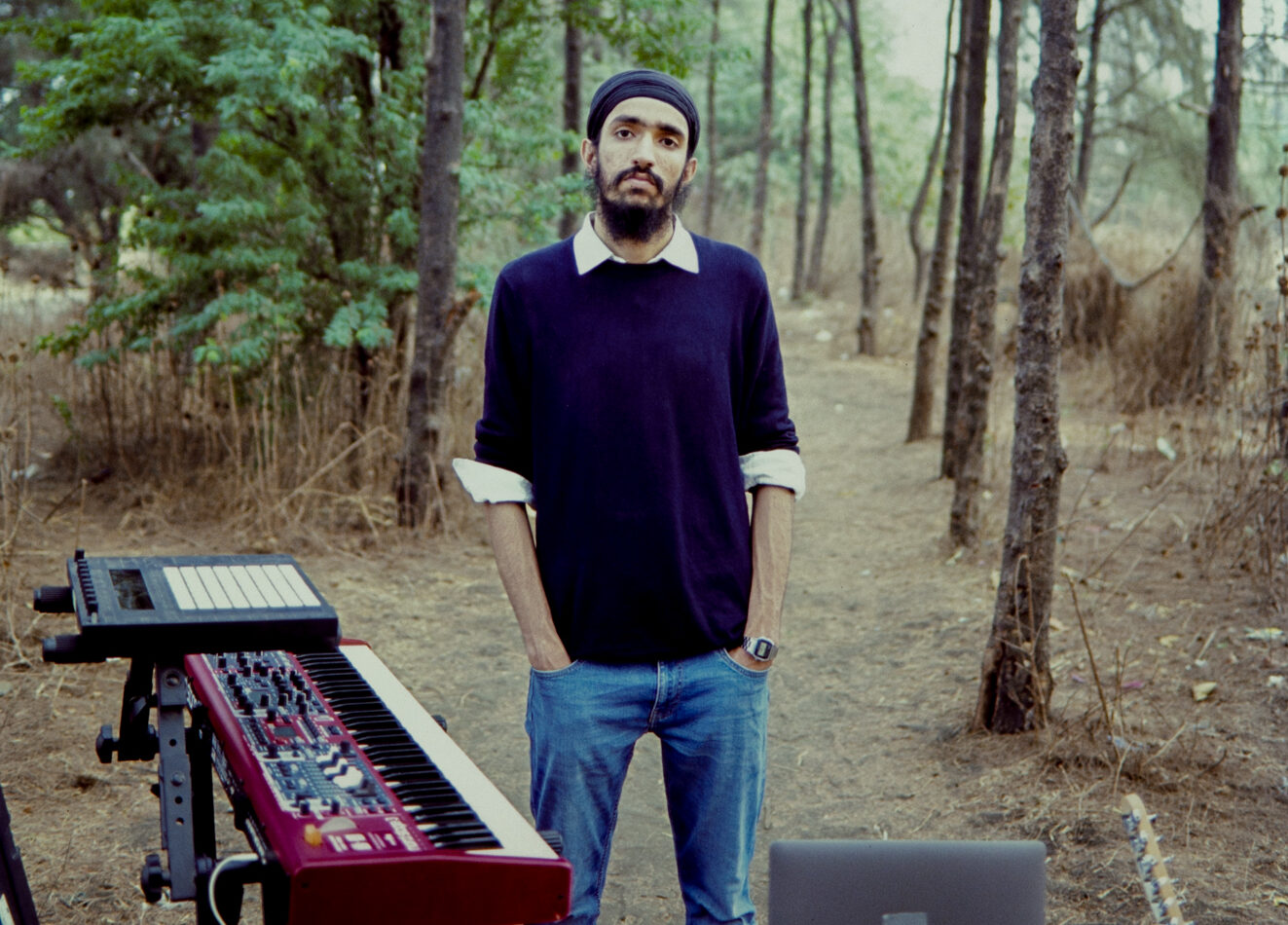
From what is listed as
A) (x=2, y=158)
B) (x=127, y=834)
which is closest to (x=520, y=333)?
(x=127, y=834)

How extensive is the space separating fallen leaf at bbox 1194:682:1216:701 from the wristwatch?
3308 mm

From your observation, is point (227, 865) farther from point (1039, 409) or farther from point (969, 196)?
point (969, 196)

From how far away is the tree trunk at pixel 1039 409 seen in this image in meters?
4.68

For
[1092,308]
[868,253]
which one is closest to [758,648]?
[1092,308]

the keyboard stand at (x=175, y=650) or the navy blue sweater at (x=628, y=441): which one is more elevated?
the navy blue sweater at (x=628, y=441)

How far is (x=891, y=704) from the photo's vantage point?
5613 mm

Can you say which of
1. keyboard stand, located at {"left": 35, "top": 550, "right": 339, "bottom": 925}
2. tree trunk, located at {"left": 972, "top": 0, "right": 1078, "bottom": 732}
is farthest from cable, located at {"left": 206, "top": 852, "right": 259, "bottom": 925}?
tree trunk, located at {"left": 972, "top": 0, "right": 1078, "bottom": 732}

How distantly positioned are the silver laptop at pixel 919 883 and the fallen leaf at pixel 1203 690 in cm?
344

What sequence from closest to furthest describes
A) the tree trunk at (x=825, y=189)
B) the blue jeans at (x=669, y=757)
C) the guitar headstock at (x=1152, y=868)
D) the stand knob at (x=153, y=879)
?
the guitar headstock at (x=1152, y=868), the stand knob at (x=153, y=879), the blue jeans at (x=669, y=757), the tree trunk at (x=825, y=189)

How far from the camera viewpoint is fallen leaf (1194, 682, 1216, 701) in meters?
5.18

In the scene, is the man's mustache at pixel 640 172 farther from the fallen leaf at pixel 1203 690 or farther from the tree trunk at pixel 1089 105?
the tree trunk at pixel 1089 105

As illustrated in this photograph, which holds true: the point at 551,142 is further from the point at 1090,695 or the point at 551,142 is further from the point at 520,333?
the point at 520,333

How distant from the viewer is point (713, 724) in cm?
253

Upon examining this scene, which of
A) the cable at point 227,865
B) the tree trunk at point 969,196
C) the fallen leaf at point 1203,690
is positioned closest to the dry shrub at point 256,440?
the tree trunk at point 969,196
